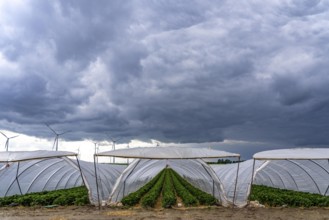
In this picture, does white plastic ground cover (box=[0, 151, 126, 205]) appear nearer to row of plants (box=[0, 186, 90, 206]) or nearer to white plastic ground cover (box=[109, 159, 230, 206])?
row of plants (box=[0, 186, 90, 206])

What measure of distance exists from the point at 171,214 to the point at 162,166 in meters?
15.1

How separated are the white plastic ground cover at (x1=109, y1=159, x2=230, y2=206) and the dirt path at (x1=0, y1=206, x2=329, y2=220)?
3.13 meters

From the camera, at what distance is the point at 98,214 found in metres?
17.8

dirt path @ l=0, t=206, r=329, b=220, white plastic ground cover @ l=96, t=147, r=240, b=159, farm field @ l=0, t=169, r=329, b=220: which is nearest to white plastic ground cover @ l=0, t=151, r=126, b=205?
farm field @ l=0, t=169, r=329, b=220

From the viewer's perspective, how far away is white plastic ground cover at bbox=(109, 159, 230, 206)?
2330 cm

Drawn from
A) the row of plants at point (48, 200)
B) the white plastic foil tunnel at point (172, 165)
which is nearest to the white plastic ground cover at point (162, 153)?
the white plastic foil tunnel at point (172, 165)

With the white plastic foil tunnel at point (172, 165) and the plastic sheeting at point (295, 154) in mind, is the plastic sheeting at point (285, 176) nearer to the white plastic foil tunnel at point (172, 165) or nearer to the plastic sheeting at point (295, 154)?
the white plastic foil tunnel at point (172, 165)

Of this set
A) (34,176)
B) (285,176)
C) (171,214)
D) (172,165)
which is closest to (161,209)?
(171,214)

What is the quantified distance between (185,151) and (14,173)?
Answer: 1418cm

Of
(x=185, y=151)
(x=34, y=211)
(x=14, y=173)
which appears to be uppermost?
(x=185, y=151)

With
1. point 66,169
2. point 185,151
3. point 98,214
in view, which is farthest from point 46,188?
point 185,151

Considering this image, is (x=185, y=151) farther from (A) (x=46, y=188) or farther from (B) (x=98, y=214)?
(A) (x=46, y=188)

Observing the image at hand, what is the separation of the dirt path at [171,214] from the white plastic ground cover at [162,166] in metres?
3.13

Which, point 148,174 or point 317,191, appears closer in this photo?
point 317,191
